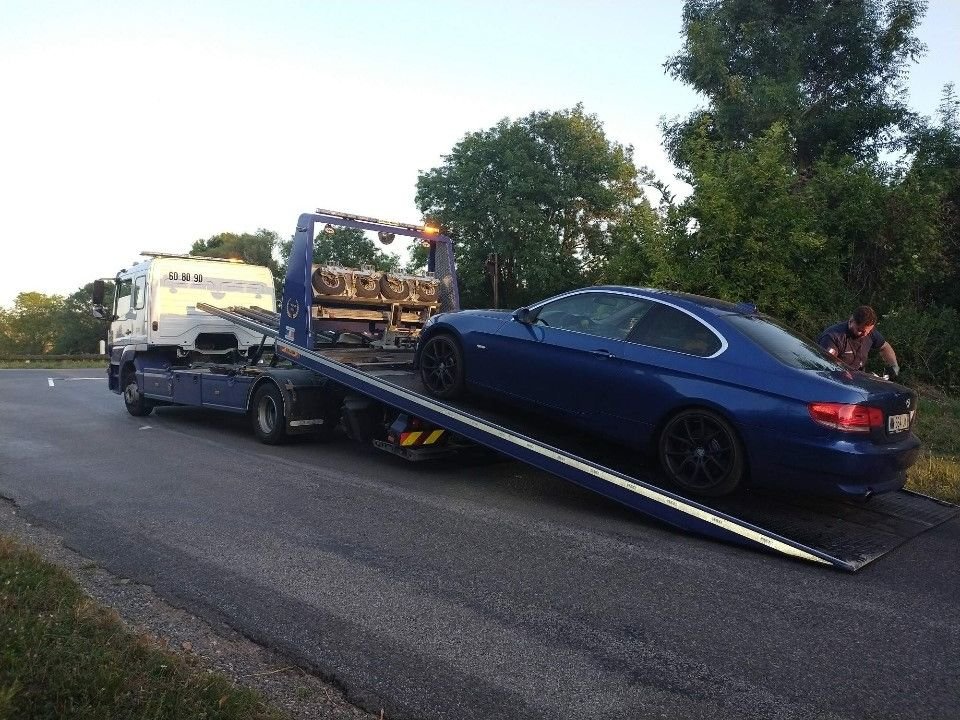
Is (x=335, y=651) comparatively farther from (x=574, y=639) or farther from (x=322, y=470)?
(x=322, y=470)

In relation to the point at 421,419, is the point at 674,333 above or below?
above

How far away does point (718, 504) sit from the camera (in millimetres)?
5758

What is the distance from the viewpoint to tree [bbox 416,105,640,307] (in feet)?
113

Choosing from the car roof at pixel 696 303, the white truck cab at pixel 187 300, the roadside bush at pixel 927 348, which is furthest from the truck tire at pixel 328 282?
the roadside bush at pixel 927 348

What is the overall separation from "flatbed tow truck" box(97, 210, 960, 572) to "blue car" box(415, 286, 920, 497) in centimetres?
28

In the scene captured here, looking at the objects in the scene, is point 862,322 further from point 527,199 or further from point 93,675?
point 527,199

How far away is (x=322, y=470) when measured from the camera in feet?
26.8

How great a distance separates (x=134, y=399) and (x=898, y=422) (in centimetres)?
1130

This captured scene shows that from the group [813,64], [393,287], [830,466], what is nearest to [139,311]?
[393,287]

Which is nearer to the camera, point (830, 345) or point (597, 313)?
point (597, 313)

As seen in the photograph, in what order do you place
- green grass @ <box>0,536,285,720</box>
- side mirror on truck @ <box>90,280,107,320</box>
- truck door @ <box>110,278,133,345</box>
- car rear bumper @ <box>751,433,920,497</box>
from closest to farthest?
green grass @ <box>0,536,285,720</box> → car rear bumper @ <box>751,433,920,497</box> → truck door @ <box>110,278,133,345</box> → side mirror on truck @ <box>90,280,107,320</box>

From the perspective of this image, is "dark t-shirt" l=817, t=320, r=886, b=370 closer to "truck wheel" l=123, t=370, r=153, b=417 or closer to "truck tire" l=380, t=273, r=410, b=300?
"truck tire" l=380, t=273, r=410, b=300

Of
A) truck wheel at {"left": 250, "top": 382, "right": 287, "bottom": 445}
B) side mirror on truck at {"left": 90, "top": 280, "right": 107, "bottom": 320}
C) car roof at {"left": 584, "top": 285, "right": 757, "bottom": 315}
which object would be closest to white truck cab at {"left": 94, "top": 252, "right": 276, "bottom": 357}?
side mirror on truck at {"left": 90, "top": 280, "right": 107, "bottom": 320}

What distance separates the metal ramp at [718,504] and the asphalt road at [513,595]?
144 millimetres
